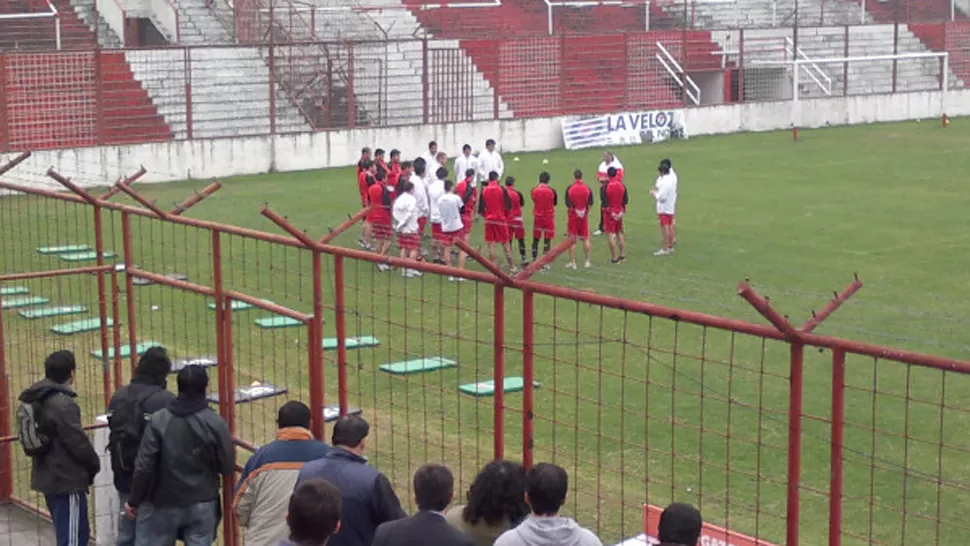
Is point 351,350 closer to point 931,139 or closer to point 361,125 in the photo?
point 361,125

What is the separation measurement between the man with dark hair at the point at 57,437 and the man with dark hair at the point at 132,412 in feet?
1.09

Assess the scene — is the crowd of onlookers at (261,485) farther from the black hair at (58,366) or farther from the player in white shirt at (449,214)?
the player in white shirt at (449,214)

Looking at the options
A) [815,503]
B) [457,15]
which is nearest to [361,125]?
[457,15]

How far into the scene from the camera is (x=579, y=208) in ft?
72.4

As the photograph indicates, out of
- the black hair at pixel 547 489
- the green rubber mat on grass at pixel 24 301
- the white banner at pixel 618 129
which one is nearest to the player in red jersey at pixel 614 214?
the green rubber mat on grass at pixel 24 301

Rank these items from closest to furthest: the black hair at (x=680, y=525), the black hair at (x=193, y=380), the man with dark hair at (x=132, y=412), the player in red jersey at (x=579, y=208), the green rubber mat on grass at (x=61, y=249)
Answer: the black hair at (x=680, y=525)
the black hair at (x=193, y=380)
the man with dark hair at (x=132, y=412)
the green rubber mat on grass at (x=61, y=249)
the player in red jersey at (x=579, y=208)

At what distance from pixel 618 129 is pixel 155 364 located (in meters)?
31.8

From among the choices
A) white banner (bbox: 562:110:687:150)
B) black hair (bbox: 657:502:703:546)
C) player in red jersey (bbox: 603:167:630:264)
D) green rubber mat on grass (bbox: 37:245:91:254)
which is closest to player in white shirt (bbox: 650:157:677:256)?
player in red jersey (bbox: 603:167:630:264)

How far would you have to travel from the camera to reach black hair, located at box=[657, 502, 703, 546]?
551 centimetres

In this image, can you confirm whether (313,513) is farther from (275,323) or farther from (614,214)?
(614,214)

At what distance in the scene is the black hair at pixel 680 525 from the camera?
5.51m

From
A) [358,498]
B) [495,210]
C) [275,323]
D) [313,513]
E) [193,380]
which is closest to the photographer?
[313,513]

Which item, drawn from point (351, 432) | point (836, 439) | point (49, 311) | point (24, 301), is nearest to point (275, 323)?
point (49, 311)

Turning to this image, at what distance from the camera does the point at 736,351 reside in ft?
54.0
